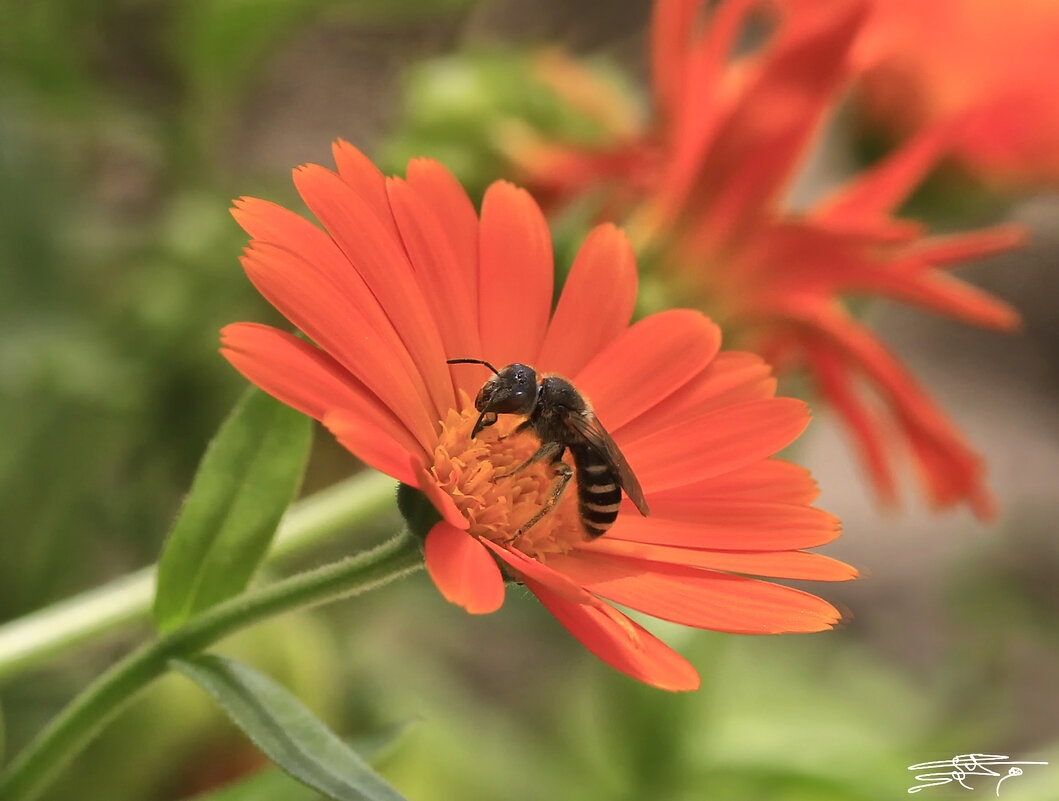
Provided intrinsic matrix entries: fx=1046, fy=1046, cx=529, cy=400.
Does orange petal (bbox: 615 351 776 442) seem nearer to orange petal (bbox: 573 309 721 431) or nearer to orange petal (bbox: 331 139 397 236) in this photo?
orange petal (bbox: 573 309 721 431)

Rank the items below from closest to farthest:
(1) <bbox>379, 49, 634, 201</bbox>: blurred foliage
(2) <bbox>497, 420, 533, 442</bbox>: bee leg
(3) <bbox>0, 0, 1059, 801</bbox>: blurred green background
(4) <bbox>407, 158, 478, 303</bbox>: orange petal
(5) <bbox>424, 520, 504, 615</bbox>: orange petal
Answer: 1. (5) <bbox>424, 520, 504, 615</bbox>: orange petal
2. (4) <bbox>407, 158, 478, 303</bbox>: orange petal
3. (2) <bbox>497, 420, 533, 442</bbox>: bee leg
4. (3) <bbox>0, 0, 1059, 801</bbox>: blurred green background
5. (1) <bbox>379, 49, 634, 201</bbox>: blurred foliage

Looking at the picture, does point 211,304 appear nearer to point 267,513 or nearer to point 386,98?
point 267,513

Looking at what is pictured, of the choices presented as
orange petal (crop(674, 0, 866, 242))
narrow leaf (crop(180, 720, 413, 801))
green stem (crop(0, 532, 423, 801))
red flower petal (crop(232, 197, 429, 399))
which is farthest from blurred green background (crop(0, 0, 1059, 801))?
orange petal (crop(674, 0, 866, 242))

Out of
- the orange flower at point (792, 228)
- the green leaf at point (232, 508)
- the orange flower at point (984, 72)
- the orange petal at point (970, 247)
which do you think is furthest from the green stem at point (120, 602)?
the orange flower at point (984, 72)

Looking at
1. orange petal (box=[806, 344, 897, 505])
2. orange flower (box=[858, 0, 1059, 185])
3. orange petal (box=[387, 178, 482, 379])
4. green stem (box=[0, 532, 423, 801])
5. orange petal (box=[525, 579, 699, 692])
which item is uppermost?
orange flower (box=[858, 0, 1059, 185])

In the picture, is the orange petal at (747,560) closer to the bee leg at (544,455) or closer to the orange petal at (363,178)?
the bee leg at (544,455)

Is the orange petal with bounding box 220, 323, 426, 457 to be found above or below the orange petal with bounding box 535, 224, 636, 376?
below

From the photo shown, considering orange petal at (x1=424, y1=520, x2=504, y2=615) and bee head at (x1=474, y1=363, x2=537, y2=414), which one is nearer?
orange petal at (x1=424, y1=520, x2=504, y2=615)

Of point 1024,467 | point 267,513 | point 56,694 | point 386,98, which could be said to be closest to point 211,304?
point 56,694
